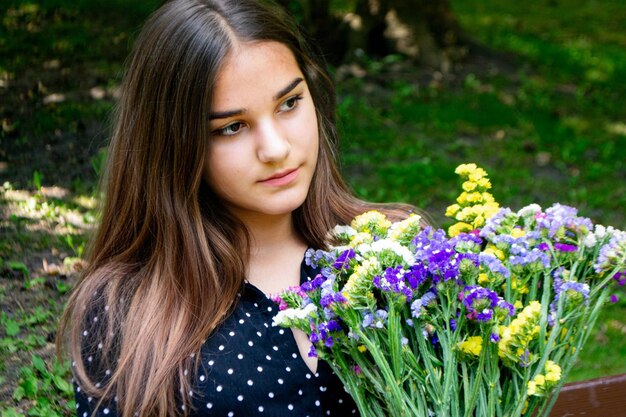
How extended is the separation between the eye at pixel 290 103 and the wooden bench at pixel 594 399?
1107 mm

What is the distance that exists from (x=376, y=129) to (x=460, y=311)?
4095 millimetres

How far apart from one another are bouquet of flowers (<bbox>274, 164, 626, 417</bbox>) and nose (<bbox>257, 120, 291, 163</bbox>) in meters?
0.30

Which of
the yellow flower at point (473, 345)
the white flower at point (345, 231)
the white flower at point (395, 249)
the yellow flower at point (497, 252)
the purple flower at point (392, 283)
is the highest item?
the white flower at point (395, 249)

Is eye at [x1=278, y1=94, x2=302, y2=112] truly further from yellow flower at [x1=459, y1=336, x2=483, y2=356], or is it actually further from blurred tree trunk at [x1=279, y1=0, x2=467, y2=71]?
blurred tree trunk at [x1=279, y1=0, x2=467, y2=71]

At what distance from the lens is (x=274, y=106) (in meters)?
1.99

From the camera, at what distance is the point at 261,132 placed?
6.40ft

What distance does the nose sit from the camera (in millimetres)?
1936

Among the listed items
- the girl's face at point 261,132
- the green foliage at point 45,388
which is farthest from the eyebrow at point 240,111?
the green foliage at point 45,388

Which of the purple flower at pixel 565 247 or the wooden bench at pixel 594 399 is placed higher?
the purple flower at pixel 565 247

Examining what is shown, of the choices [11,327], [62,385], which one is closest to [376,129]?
[11,327]

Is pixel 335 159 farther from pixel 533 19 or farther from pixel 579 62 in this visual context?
pixel 533 19

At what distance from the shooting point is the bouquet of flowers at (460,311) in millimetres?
1569

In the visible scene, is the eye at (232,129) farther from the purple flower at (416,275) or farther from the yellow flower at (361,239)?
the purple flower at (416,275)

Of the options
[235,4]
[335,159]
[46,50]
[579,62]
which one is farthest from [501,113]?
[235,4]
